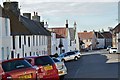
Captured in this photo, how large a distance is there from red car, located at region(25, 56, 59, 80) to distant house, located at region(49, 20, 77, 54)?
6188cm

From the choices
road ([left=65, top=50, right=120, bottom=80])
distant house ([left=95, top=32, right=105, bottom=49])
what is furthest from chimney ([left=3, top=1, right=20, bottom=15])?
distant house ([left=95, top=32, right=105, bottom=49])

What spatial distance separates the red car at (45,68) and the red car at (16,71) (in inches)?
72.9

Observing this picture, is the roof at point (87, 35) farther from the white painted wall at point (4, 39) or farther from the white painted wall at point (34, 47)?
the white painted wall at point (4, 39)

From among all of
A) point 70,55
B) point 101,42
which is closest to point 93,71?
point 70,55

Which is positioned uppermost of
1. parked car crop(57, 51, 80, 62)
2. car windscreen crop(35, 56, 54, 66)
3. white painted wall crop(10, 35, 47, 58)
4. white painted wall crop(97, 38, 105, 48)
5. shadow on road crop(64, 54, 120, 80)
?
car windscreen crop(35, 56, 54, 66)

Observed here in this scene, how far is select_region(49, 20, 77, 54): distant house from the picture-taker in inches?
3376

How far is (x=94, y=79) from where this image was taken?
2405 cm

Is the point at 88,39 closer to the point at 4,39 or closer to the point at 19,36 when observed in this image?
the point at 19,36

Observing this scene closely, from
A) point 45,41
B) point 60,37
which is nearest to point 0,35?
point 45,41

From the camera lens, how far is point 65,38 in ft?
306

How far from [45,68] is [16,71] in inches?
143

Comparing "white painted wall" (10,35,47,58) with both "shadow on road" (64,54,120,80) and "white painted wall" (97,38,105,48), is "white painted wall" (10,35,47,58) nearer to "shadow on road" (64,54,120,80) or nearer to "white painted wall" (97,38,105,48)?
"shadow on road" (64,54,120,80)

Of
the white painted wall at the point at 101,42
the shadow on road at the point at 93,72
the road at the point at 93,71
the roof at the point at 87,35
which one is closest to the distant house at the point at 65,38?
the road at the point at 93,71

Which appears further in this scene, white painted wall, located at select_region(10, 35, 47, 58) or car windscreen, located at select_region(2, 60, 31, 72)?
→ white painted wall, located at select_region(10, 35, 47, 58)
